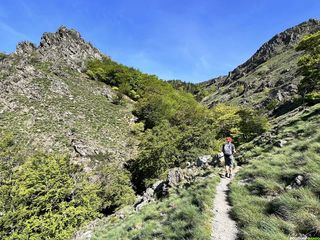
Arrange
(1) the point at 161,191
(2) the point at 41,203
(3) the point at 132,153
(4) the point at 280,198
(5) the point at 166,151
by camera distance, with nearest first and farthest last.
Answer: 1. (4) the point at 280,198
2. (1) the point at 161,191
3. (2) the point at 41,203
4. (5) the point at 166,151
5. (3) the point at 132,153

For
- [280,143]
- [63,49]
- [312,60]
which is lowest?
[280,143]

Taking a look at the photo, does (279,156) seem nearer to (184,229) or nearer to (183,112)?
(184,229)

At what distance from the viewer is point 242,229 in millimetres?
6801

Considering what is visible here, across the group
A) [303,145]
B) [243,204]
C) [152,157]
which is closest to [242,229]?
[243,204]

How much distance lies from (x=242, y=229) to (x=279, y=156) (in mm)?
5923

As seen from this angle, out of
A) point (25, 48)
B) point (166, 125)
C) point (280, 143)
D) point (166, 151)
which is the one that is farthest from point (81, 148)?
point (25, 48)

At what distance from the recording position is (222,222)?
7.80 meters

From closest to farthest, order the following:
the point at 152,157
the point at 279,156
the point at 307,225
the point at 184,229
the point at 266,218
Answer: the point at 307,225
the point at 266,218
the point at 184,229
the point at 279,156
the point at 152,157

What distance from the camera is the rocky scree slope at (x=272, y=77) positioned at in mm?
63625

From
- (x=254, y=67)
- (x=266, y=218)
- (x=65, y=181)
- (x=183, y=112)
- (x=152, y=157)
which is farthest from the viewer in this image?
(x=254, y=67)

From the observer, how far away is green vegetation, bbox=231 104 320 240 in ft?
19.6

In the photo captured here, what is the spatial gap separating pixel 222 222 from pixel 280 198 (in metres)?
1.90

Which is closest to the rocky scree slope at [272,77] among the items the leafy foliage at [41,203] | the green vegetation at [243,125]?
the green vegetation at [243,125]

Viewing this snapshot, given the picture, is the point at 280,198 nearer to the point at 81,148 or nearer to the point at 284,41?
the point at 81,148
